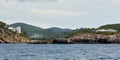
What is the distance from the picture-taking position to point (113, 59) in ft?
278

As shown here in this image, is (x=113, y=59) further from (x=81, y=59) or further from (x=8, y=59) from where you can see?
(x=8, y=59)

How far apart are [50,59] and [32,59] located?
3.66m

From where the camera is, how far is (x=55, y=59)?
85.1 metres

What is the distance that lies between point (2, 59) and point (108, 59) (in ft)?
68.3

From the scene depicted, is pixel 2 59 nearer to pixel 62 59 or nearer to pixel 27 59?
pixel 27 59

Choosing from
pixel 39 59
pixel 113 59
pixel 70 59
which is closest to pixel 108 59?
pixel 113 59

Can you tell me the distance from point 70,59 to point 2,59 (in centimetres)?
1330

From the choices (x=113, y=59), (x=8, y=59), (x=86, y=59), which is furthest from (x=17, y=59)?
(x=113, y=59)

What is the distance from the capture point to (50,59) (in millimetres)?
85500

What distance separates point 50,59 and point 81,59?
615 cm

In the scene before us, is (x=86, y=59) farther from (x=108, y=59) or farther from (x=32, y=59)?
(x=32, y=59)

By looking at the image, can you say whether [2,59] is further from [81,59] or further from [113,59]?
[113,59]

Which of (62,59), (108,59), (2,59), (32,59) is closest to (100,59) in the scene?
(108,59)

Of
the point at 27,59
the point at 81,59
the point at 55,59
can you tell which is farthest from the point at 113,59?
the point at 27,59
